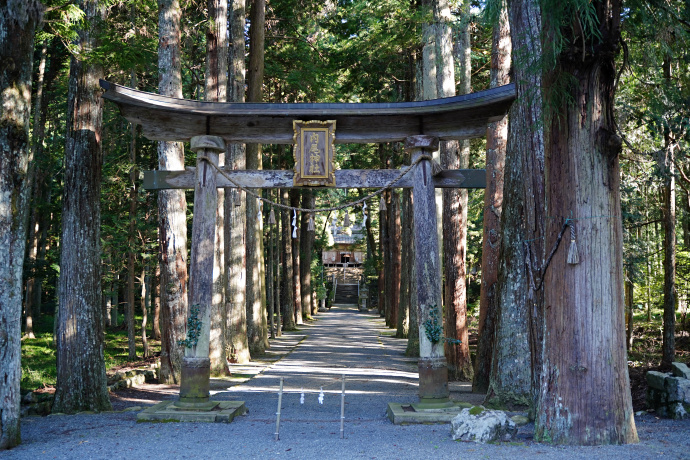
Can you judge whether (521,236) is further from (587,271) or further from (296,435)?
(296,435)

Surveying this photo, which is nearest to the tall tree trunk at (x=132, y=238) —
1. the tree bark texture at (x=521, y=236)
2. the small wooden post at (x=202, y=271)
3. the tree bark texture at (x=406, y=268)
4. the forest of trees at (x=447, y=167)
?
the forest of trees at (x=447, y=167)

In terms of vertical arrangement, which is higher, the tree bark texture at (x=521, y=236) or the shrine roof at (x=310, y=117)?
the shrine roof at (x=310, y=117)

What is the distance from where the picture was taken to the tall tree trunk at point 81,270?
31.6ft

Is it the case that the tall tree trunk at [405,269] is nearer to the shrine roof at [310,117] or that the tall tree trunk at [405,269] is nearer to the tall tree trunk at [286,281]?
the tall tree trunk at [286,281]

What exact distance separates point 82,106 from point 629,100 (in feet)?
40.1

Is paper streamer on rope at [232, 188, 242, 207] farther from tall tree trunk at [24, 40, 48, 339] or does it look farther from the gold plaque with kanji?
tall tree trunk at [24, 40, 48, 339]

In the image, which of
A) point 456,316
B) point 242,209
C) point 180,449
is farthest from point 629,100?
point 180,449

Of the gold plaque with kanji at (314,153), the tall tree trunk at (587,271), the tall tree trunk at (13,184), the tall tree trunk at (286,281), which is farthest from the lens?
the tall tree trunk at (286,281)

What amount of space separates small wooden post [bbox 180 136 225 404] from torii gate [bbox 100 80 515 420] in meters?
0.02

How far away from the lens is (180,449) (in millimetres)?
6922

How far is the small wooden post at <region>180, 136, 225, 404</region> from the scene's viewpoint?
30.8ft

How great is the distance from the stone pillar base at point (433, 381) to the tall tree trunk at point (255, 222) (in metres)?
10.5

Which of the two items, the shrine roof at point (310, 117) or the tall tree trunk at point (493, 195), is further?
the tall tree trunk at point (493, 195)

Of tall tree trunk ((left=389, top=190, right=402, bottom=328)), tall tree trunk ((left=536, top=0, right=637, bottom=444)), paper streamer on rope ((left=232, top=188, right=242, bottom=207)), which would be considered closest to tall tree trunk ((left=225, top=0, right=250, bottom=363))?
paper streamer on rope ((left=232, top=188, right=242, bottom=207))
